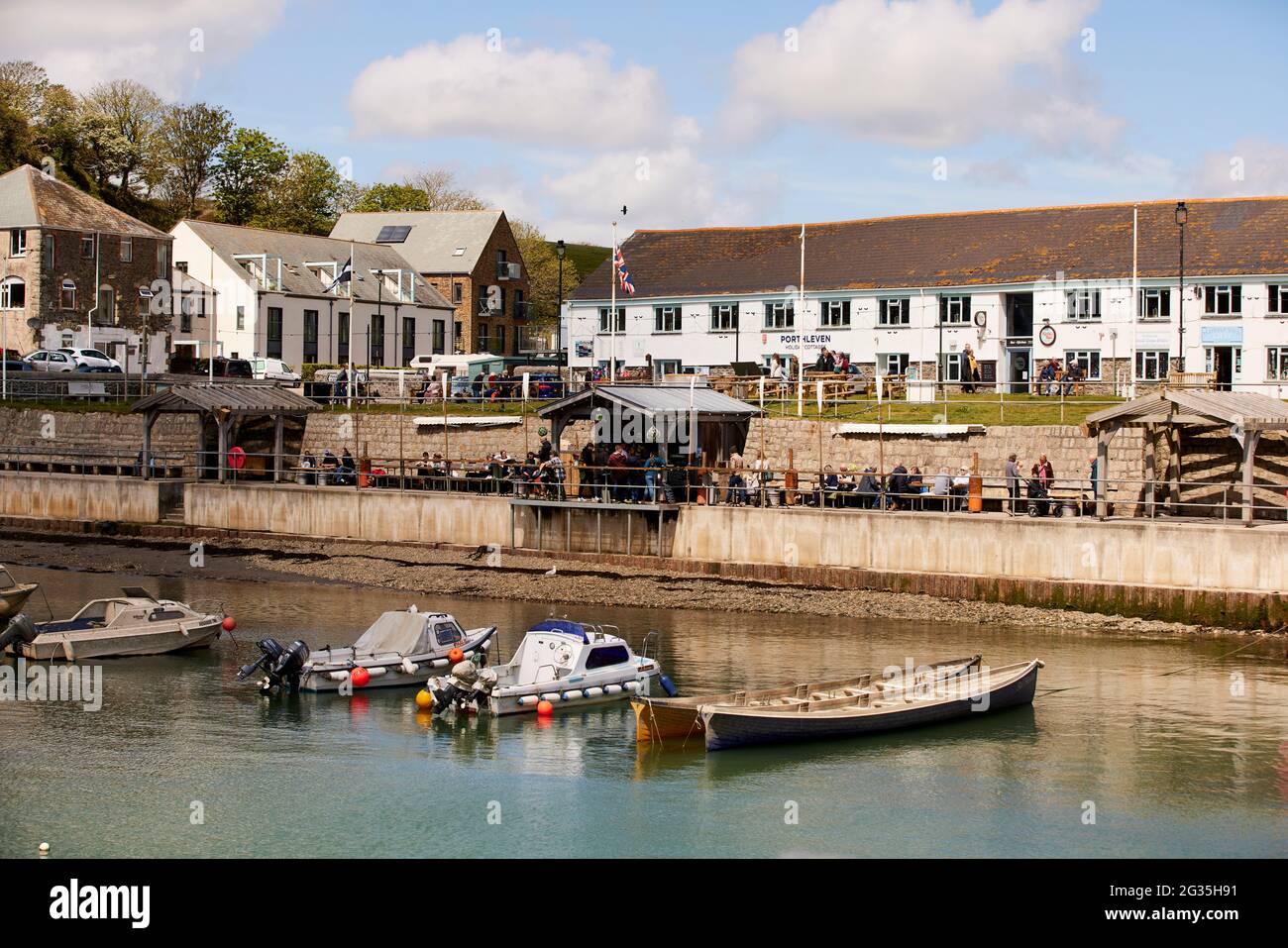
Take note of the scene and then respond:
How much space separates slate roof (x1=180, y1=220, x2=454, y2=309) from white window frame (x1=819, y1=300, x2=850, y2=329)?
90.8ft

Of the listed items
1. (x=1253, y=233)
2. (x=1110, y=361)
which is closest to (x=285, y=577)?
(x=1110, y=361)

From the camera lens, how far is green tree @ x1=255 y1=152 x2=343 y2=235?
11244 centimetres

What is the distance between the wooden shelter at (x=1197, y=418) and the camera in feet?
118

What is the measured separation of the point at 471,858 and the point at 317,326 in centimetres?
6470

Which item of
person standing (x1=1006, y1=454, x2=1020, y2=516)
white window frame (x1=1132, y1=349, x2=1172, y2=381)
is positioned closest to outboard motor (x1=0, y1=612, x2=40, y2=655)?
person standing (x1=1006, y1=454, x2=1020, y2=516)

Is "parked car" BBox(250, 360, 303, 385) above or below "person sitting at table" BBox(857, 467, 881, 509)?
above

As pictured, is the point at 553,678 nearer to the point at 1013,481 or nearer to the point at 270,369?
the point at 1013,481

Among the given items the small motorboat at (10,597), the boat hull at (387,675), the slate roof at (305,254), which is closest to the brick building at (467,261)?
the slate roof at (305,254)

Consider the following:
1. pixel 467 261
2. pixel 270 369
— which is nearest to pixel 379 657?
pixel 270 369

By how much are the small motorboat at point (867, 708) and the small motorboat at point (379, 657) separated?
7.05m

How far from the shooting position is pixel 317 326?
272 ft

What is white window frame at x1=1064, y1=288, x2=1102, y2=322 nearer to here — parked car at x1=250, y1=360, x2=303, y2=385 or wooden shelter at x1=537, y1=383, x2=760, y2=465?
wooden shelter at x1=537, y1=383, x2=760, y2=465

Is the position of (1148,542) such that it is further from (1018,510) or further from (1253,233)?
(1253,233)

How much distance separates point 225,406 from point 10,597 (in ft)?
51.6
